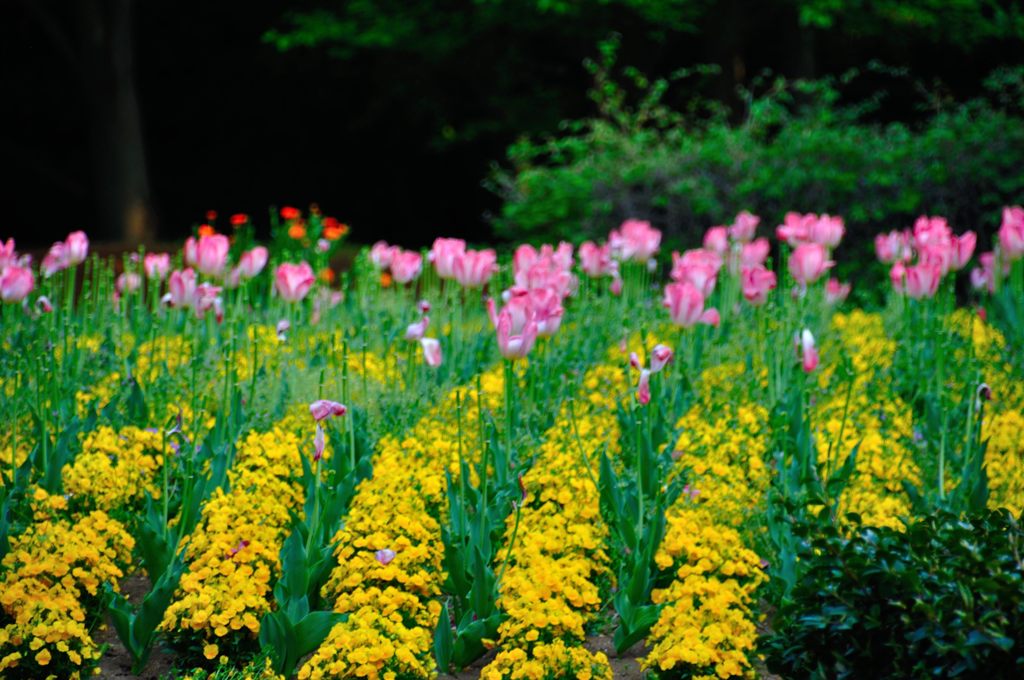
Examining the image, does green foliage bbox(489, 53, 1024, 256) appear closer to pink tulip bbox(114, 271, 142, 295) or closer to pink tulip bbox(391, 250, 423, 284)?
pink tulip bbox(391, 250, 423, 284)

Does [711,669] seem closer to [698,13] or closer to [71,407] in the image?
[71,407]

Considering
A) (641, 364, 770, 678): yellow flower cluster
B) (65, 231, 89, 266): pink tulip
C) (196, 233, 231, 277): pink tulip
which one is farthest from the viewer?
(65, 231, 89, 266): pink tulip

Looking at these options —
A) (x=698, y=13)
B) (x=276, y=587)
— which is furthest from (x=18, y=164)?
(x=276, y=587)

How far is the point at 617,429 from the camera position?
5.07 m

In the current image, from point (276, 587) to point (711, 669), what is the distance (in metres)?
1.16

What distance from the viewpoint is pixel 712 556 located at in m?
→ 3.40

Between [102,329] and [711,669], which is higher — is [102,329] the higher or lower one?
the higher one

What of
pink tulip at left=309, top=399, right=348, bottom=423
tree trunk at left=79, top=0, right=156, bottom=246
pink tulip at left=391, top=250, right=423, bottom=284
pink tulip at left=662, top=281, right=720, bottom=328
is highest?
tree trunk at left=79, top=0, right=156, bottom=246

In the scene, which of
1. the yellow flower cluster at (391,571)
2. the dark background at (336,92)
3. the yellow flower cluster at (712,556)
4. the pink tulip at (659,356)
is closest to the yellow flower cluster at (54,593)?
the yellow flower cluster at (391,571)

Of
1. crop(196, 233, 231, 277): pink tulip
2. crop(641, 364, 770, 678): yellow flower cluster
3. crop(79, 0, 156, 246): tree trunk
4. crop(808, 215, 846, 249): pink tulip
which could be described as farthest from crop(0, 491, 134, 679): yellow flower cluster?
crop(79, 0, 156, 246): tree trunk

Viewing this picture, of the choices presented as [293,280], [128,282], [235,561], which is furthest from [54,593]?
[128,282]

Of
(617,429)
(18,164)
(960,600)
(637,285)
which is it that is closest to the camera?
(960,600)

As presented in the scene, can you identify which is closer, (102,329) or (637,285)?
(102,329)

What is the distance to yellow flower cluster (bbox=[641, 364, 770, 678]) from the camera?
3078mm
